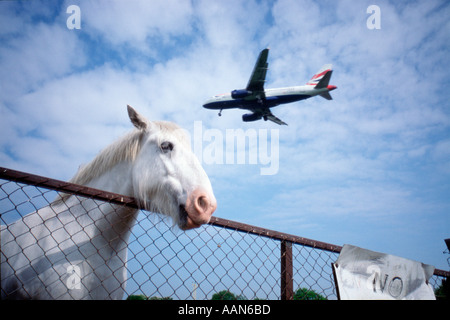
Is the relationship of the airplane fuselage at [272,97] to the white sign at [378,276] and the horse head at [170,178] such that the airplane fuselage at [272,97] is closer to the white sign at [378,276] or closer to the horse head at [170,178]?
the horse head at [170,178]

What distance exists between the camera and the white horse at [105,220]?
189 centimetres

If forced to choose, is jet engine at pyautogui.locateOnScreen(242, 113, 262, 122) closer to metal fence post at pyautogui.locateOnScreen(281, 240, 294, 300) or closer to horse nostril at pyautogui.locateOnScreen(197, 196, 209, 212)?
metal fence post at pyautogui.locateOnScreen(281, 240, 294, 300)

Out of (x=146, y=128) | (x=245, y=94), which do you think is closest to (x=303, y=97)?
(x=245, y=94)

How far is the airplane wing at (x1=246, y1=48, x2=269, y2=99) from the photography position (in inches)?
953

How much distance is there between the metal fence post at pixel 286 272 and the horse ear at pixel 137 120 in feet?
5.72

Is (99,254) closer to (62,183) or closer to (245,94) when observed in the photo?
(62,183)

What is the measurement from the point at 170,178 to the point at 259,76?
27.3 metres

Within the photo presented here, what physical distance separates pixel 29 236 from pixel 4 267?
0.26 meters

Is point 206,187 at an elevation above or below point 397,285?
above

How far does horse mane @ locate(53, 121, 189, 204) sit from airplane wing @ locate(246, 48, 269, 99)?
2299 cm

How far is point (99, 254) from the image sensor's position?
199cm

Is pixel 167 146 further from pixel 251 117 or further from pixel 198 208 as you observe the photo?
pixel 251 117

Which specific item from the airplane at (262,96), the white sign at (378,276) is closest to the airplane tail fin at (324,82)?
the airplane at (262,96)
